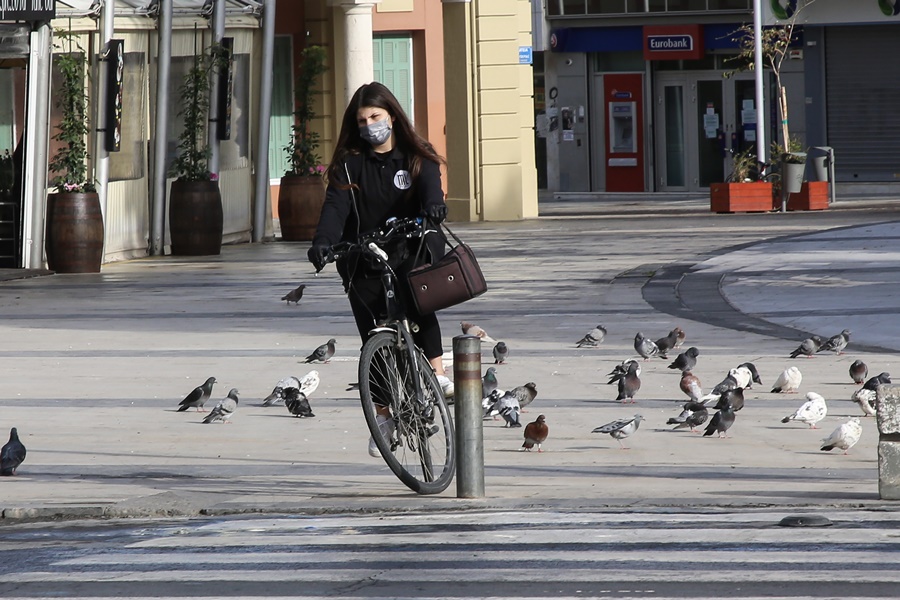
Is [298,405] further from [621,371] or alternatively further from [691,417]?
[691,417]

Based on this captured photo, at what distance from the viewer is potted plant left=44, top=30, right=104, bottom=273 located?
2025cm

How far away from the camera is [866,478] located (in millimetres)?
7793

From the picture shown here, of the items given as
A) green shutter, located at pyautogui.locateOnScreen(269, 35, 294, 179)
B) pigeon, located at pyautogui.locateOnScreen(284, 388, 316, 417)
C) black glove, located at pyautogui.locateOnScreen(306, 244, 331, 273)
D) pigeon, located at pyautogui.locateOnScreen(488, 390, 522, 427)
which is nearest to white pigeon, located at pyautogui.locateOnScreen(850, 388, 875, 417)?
pigeon, located at pyautogui.locateOnScreen(488, 390, 522, 427)

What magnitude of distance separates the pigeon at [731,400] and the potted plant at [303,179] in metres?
16.5

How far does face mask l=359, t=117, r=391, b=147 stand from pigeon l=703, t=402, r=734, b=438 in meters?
2.54

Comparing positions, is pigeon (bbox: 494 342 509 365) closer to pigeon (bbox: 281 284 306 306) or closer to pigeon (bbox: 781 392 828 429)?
pigeon (bbox: 781 392 828 429)

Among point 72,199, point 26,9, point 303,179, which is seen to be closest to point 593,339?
point 72,199

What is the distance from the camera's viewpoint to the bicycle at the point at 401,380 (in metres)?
7.51

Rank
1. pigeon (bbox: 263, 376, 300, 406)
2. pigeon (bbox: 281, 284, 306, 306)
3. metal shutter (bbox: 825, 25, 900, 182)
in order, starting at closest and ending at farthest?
pigeon (bbox: 263, 376, 300, 406) → pigeon (bbox: 281, 284, 306, 306) → metal shutter (bbox: 825, 25, 900, 182)

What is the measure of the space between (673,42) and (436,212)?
108ft

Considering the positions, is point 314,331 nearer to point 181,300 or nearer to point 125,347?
point 125,347

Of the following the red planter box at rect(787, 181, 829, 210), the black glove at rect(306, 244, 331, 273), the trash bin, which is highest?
the trash bin

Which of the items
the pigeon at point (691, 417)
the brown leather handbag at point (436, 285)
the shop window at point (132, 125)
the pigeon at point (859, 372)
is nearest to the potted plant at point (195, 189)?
the shop window at point (132, 125)

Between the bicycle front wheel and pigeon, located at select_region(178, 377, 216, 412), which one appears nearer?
the bicycle front wheel
